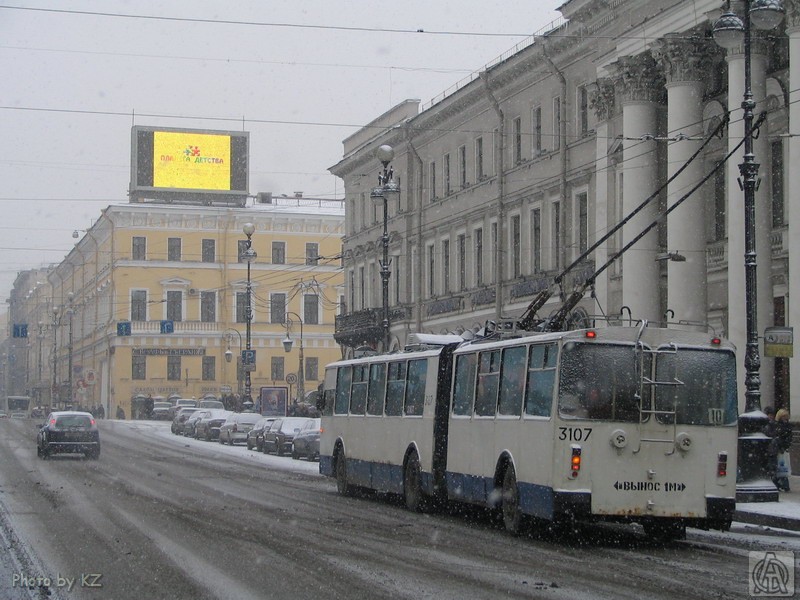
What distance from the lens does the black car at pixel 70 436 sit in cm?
3997

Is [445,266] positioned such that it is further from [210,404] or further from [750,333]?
[750,333]

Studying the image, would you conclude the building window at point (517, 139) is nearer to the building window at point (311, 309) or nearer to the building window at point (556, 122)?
the building window at point (556, 122)

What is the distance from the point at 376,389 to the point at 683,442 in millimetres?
9143

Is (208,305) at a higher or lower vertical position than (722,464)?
higher

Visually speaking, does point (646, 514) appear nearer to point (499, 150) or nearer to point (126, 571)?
point (126, 571)

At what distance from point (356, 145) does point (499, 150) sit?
65.9 ft

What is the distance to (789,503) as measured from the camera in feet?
69.7

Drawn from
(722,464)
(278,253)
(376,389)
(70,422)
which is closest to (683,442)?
(722,464)

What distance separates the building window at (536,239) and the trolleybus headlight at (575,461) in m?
28.1

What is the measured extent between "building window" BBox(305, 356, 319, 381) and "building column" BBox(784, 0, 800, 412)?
7066cm

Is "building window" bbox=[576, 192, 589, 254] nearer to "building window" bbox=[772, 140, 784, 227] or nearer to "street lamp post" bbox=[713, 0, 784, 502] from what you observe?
"building window" bbox=[772, 140, 784, 227]

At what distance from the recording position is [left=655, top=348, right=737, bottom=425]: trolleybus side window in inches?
657

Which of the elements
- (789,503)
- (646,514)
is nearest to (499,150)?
(789,503)

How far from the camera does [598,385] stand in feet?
54.0
